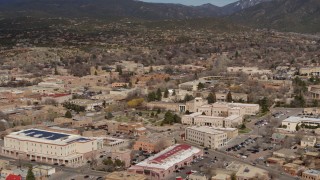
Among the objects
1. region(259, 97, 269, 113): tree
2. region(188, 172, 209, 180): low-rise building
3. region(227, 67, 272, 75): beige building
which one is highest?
region(227, 67, 272, 75): beige building

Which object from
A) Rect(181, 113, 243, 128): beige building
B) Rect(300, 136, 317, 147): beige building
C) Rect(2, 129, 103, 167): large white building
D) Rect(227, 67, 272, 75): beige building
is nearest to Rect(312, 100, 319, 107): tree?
Rect(181, 113, 243, 128): beige building

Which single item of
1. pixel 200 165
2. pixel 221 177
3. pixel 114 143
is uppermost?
pixel 221 177

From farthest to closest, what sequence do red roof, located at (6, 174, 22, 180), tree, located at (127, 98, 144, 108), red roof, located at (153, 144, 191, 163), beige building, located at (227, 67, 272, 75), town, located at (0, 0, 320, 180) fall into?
beige building, located at (227, 67, 272, 75)
tree, located at (127, 98, 144, 108)
town, located at (0, 0, 320, 180)
red roof, located at (153, 144, 191, 163)
red roof, located at (6, 174, 22, 180)

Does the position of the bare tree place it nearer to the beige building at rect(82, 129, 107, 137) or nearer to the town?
the town

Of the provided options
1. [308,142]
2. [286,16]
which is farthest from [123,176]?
[286,16]

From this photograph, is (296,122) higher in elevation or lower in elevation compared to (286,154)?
higher

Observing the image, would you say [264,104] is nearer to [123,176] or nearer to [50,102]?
[50,102]
